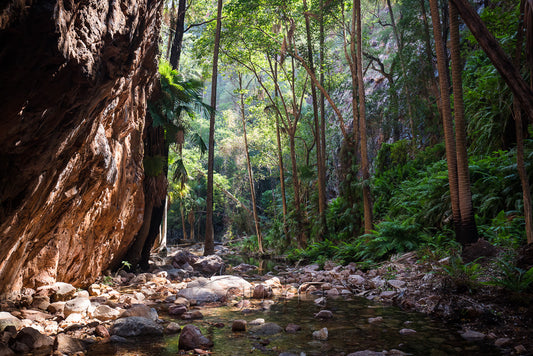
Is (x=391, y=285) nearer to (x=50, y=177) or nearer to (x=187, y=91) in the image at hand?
(x=50, y=177)

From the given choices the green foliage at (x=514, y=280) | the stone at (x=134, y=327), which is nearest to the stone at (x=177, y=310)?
the stone at (x=134, y=327)

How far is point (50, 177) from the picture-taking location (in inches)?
148

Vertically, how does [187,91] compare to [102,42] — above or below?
above

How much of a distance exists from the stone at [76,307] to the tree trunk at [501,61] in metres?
5.94

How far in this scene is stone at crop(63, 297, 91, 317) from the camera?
4.95 meters

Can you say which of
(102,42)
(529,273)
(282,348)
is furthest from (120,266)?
(529,273)

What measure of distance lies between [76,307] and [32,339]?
1409 millimetres

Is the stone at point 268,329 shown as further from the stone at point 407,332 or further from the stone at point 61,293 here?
the stone at point 61,293

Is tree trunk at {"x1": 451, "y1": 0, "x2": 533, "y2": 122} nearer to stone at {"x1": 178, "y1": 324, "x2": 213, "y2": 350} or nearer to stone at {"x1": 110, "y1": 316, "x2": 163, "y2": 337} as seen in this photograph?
stone at {"x1": 178, "y1": 324, "x2": 213, "y2": 350}

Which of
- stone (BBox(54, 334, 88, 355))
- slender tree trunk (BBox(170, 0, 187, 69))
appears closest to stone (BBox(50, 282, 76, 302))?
stone (BBox(54, 334, 88, 355))

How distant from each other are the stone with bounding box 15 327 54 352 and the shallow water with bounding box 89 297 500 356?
1.55 ft

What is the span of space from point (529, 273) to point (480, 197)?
13.6ft

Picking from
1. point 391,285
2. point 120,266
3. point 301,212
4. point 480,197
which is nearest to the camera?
A: point 391,285

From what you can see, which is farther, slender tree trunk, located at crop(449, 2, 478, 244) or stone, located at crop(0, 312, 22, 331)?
slender tree trunk, located at crop(449, 2, 478, 244)
